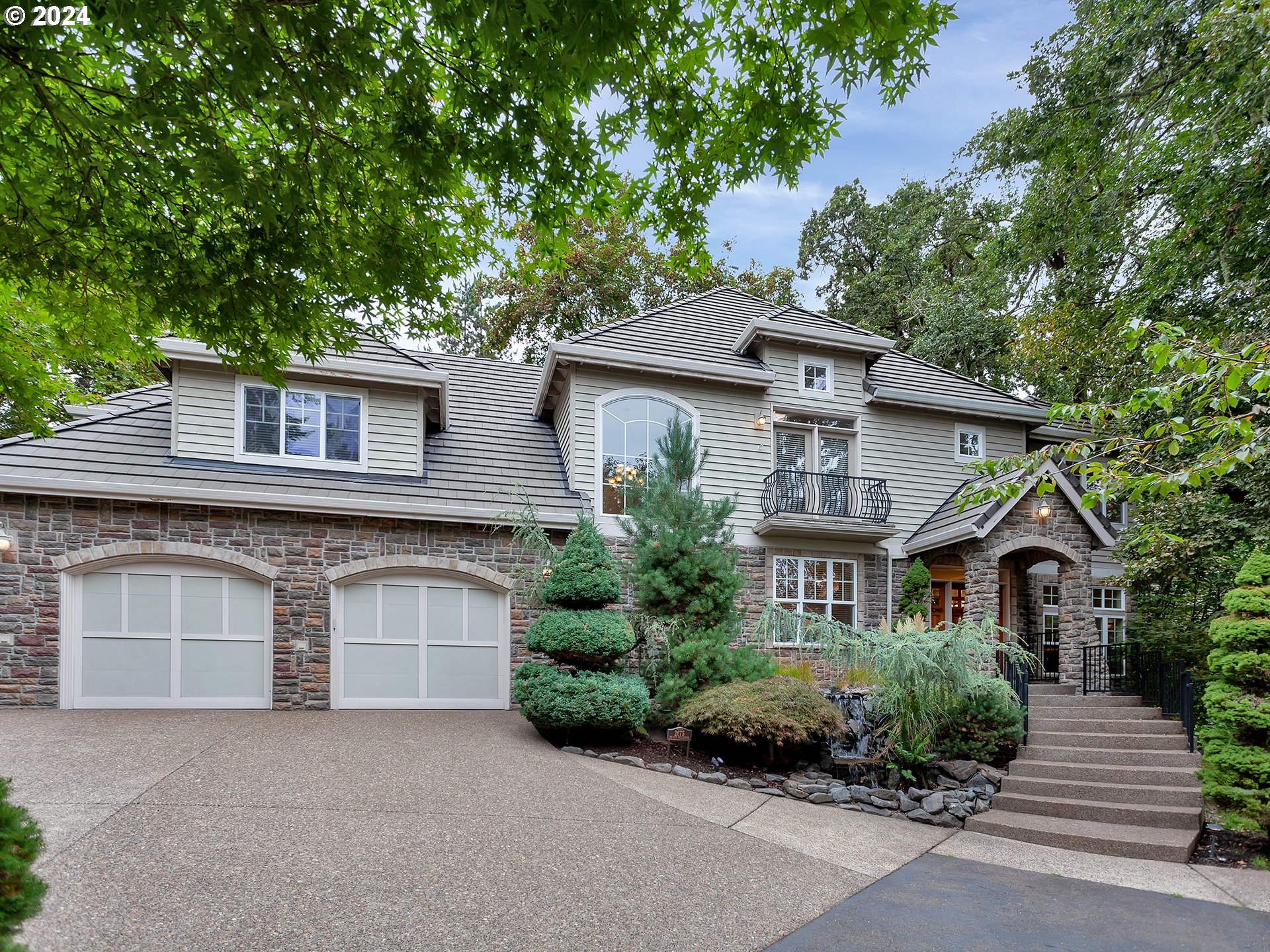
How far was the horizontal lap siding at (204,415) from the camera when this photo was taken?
11508 millimetres

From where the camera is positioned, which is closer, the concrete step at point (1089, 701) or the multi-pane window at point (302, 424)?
the concrete step at point (1089, 701)

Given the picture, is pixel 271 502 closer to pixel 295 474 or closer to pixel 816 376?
pixel 295 474

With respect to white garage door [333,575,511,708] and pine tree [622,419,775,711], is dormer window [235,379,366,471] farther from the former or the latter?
pine tree [622,419,775,711]

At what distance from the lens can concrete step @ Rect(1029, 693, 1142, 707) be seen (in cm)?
1072

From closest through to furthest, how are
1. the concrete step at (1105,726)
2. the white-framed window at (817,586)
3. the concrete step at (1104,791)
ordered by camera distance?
the concrete step at (1104,791) → the concrete step at (1105,726) → the white-framed window at (817,586)

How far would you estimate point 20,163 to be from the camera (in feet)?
13.8

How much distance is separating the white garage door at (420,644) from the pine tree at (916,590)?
7279 mm

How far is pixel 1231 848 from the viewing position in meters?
7.13

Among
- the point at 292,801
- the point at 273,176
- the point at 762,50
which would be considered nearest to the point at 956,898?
the point at 292,801

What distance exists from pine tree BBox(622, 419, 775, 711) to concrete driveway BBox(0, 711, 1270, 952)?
1752mm

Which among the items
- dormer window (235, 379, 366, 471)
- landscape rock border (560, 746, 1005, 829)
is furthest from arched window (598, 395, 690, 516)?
landscape rock border (560, 746, 1005, 829)

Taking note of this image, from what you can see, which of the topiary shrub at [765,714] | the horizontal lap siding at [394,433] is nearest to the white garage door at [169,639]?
the horizontal lap siding at [394,433]

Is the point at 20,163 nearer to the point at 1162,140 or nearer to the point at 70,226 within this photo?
the point at 70,226

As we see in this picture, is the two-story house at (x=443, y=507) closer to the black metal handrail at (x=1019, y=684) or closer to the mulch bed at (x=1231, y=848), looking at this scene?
the black metal handrail at (x=1019, y=684)
